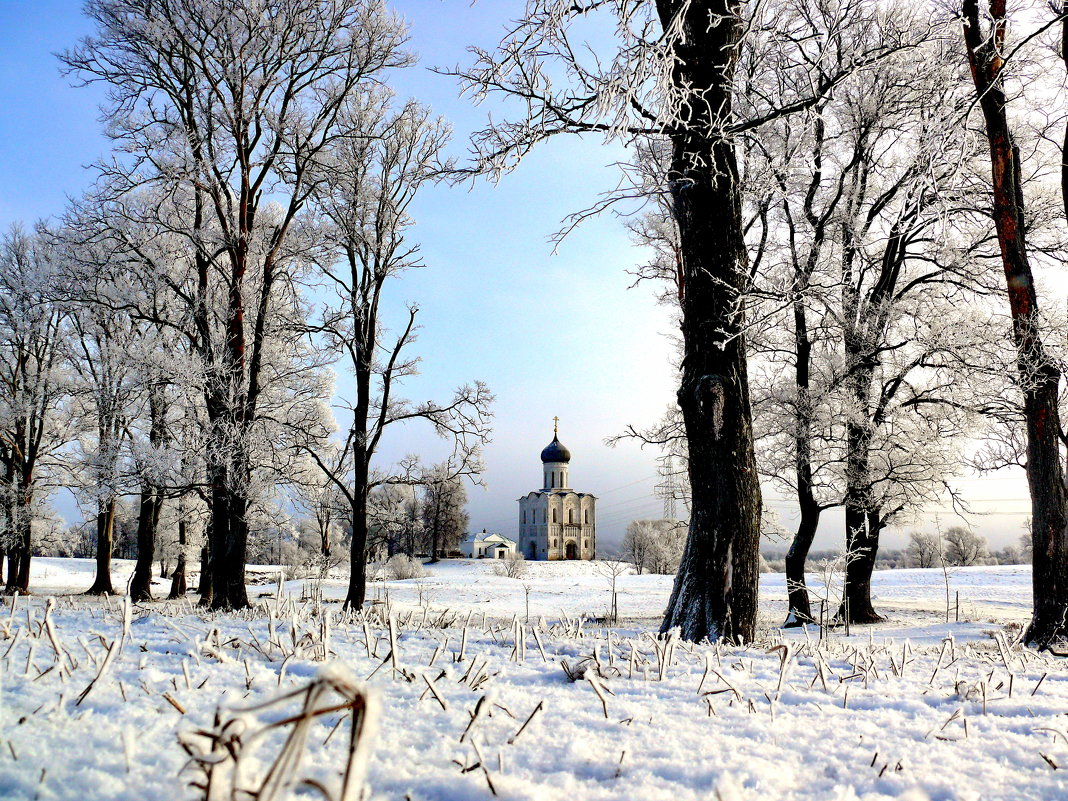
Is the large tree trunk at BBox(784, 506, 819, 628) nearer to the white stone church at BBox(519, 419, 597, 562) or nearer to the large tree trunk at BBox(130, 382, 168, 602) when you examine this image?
the large tree trunk at BBox(130, 382, 168, 602)

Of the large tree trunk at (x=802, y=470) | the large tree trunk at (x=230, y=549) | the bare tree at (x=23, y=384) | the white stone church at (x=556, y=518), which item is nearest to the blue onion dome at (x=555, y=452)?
the white stone church at (x=556, y=518)

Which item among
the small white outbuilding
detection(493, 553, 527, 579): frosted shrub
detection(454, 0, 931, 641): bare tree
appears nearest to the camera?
detection(454, 0, 931, 641): bare tree

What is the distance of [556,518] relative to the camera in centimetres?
8388

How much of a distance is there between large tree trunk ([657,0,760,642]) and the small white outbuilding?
282ft

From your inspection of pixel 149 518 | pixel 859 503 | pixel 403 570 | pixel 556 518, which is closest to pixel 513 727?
pixel 859 503

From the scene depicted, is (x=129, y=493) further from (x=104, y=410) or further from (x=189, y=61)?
(x=189, y=61)

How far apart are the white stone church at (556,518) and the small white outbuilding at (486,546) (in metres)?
5.04

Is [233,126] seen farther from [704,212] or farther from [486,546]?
[486,546]

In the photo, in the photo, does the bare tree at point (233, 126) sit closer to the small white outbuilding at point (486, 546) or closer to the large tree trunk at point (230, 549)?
the large tree trunk at point (230, 549)

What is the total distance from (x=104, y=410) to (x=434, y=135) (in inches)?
417

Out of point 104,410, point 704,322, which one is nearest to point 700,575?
point 704,322

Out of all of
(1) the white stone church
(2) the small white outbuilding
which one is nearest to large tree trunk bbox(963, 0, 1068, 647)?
(1) the white stone church

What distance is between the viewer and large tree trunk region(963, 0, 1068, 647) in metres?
8.35

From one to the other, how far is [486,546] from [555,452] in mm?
21053
